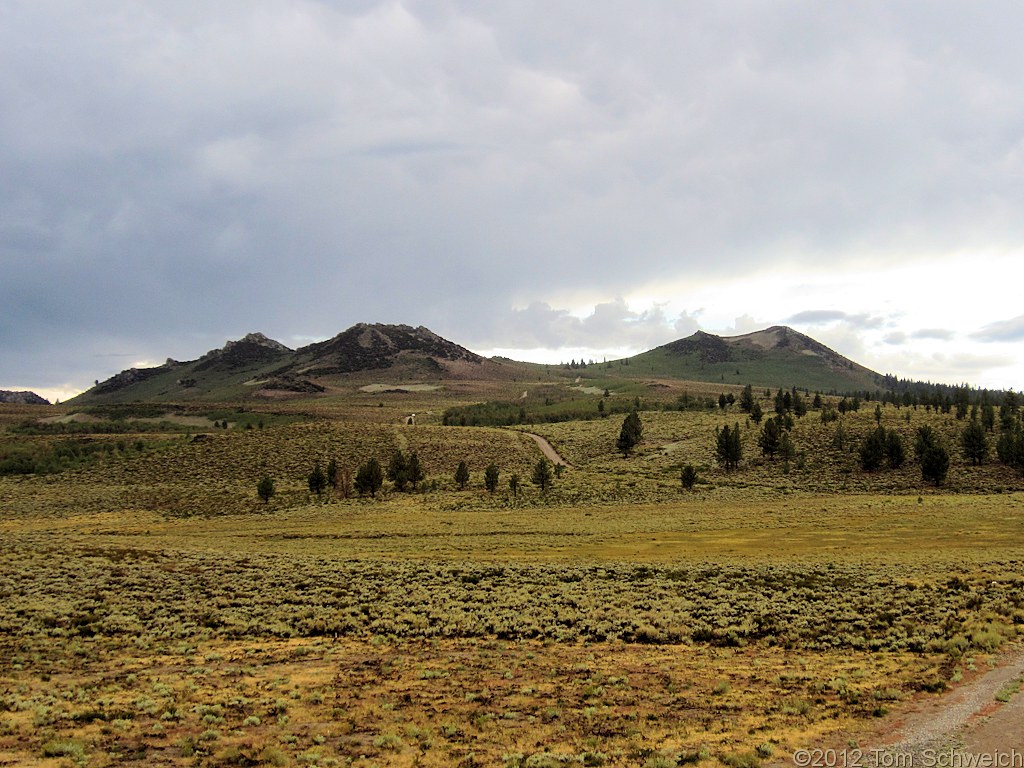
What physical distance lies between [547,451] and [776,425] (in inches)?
1633

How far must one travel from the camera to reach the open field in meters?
15.2

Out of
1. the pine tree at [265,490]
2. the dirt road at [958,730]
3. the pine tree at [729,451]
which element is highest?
the pine tree at [729,451]

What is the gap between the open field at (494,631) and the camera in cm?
1523

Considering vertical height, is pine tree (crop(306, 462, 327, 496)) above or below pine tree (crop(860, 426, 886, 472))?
below

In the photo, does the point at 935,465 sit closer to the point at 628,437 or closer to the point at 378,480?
the point at 628,437

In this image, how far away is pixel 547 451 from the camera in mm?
114812

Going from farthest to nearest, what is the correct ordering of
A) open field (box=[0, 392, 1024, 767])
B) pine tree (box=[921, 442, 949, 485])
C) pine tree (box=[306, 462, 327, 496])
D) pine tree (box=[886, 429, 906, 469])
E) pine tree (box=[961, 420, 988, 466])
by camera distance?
1. pine tree (box=[886, 429, 906, 469])
2. pine tree (box=[961, 420, 988, 466])
3. pine tree (box=[306, 462, 327, 496])
4. pine tree (box=[921, 442, 949, 485])
5. open field (box=[0, 392, 1024, 767])

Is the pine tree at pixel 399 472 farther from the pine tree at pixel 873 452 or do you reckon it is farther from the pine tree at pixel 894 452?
the pine tree at pixel 894 452

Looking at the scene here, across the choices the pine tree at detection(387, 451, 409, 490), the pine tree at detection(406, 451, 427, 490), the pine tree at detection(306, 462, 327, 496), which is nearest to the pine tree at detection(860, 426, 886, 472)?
the pine tree at detection(406, 451, 427, 490)

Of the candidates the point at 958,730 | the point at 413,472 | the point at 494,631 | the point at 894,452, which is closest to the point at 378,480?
the point at 413,472

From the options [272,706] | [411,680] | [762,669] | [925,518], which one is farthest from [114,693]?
[925,518]

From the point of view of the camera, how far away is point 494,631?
1003 inches

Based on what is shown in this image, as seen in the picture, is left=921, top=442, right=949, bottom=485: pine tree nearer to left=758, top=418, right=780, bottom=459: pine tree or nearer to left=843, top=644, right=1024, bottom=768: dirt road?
left=758, top=418, right=780, bottom=459: pine tree

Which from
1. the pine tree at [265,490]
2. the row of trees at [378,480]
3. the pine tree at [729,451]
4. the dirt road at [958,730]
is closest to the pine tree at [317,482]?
the row of trees at [378,480]
